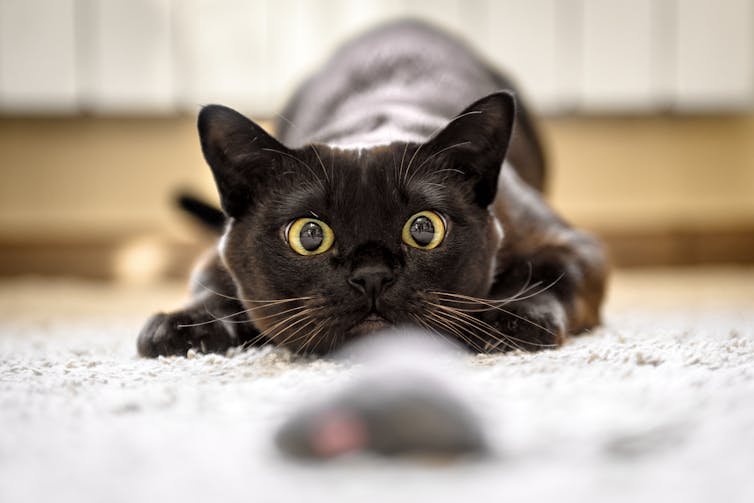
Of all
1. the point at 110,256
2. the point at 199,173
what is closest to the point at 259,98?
the point at 199,173

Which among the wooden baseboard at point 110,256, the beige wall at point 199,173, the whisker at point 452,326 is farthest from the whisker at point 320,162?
the beige wall at point 199,173

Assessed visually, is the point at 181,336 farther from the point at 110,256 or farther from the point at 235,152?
the point at 110,256

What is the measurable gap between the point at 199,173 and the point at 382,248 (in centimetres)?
211

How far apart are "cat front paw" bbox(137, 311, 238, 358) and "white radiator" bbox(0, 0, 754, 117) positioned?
1.81m

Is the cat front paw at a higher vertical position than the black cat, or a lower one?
lower

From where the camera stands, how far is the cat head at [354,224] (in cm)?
98

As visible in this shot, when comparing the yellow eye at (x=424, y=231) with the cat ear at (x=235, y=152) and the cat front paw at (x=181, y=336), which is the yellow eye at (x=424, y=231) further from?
the cat front paw at (x=181, y=336)

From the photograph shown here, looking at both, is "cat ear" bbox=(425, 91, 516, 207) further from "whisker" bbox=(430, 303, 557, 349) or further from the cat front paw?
the cat front paw

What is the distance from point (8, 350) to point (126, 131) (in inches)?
72.8

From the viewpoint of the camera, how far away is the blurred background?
2.82 m

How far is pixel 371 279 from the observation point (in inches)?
37.5

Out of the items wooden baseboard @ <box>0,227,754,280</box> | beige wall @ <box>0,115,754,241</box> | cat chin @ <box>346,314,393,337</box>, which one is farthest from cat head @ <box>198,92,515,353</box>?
beige wall @ <box>0,115,754,241</box>

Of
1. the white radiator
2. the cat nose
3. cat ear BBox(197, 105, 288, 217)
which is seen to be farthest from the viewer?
the white radiator

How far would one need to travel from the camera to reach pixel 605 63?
2922 mm
